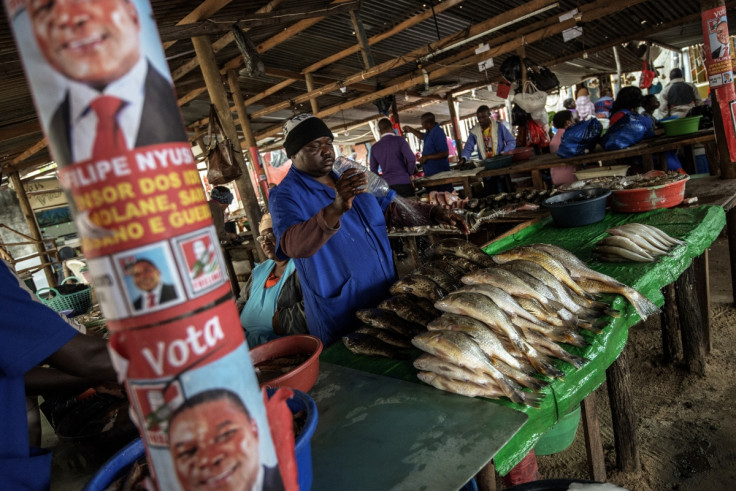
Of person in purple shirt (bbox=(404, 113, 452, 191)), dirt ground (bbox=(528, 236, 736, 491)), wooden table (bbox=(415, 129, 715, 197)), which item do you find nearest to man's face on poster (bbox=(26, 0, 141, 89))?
dirt ground (bbox=(528, 236, 736, 491))

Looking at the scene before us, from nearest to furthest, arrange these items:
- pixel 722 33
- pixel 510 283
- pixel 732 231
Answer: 1. pixel 510 283
2. pixel 722 33
3. pixel 732 231

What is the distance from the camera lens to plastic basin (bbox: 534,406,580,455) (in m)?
2.74

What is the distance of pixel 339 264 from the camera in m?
3.01

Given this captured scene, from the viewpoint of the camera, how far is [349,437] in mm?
1641

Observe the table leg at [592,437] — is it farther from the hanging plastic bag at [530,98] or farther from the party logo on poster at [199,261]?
the hanging plastic bag at [530,98]

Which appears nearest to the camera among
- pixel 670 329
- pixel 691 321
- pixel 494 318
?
pixel 494 318

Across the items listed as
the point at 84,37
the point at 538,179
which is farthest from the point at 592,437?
the point at 538,179

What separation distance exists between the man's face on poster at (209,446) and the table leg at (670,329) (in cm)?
438

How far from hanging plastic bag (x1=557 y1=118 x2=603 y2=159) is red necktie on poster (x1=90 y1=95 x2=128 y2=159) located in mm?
6998

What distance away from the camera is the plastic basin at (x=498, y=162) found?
25.7 feet

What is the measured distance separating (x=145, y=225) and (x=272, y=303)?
11.8 ft

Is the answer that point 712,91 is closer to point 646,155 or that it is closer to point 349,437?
point 646,155

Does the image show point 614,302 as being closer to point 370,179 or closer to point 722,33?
point 370,179

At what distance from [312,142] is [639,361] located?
13.3 ft
